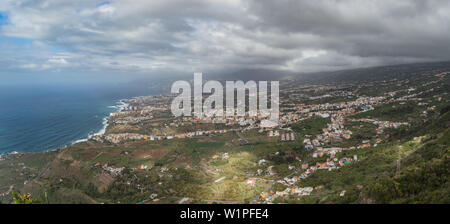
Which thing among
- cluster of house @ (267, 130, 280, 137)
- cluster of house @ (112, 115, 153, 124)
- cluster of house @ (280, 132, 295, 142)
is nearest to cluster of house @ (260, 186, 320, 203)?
cluster of house @ (280, 132, 295, 142)

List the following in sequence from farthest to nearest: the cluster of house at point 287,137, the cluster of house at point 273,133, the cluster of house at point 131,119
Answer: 1. the cluster of house at point 131,119
2. the cluster of house at point 273,133
3. the cluster of house at point 287,137

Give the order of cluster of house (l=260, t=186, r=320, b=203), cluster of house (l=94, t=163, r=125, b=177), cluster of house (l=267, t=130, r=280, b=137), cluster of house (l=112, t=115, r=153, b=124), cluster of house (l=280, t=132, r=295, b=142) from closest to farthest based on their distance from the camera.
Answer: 1. cluster of house (l=260, t=186, r=320, b=203)
2. cluster of house (l=94, t=163, r=125, b=177)
3. cluster of house (l=280, t=132, r=295, b=142)
4. cluster of house (l=267, t=130, r=280, b=137)
5. cluster of house (l=112, t=115, r=153, b=124)

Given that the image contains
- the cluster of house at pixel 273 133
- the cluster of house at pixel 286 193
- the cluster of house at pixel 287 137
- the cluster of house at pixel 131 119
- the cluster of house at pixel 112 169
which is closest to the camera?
the cluster of house at pixel 286 193

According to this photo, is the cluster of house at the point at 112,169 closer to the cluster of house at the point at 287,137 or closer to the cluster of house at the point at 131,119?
the cluster of house at the point at 287,137

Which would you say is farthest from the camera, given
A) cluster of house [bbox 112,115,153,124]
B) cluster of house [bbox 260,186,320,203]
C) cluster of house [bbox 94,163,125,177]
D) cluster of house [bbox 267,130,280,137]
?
cluster of house [bbox 112,115,153,124]

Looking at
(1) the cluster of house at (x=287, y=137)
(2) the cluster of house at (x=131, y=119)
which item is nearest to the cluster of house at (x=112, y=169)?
(1) the cluster of house at (x=287, y=137)

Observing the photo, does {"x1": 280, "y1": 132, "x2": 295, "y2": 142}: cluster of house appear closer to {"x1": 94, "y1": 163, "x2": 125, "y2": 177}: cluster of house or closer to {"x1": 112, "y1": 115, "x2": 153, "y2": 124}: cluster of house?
{"x1": 94, "y1": 163, "x2": 125, "y2": 177}: cluster of house

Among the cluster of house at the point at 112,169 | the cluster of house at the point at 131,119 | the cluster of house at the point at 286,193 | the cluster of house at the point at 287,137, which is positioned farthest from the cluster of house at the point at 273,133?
the cluster of house at the point at 131,119

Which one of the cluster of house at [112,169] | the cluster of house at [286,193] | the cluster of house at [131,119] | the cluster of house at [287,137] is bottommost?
the cluster of house at [112,169]

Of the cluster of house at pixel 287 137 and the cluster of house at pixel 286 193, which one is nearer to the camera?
the cluster of house at pixel 286 193

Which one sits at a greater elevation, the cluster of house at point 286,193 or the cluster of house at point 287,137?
the cluster of house at point 287,137

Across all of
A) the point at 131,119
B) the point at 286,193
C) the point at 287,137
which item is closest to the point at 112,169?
the point at 286,193

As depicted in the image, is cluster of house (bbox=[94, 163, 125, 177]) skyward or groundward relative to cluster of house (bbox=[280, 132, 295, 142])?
groundward
